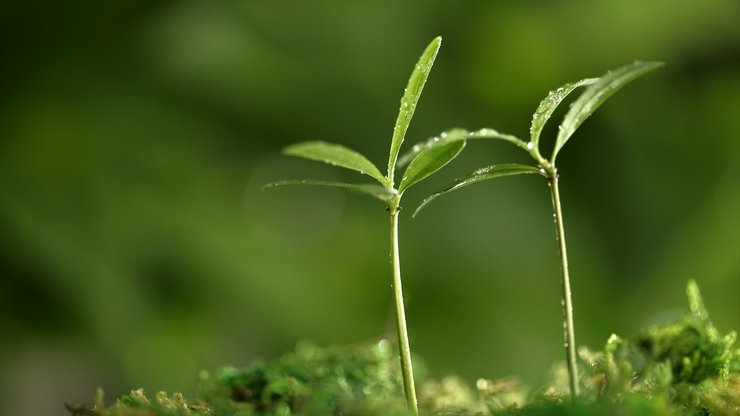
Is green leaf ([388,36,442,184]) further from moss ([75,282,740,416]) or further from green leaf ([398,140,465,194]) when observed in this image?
moss ([75,282,740,416])

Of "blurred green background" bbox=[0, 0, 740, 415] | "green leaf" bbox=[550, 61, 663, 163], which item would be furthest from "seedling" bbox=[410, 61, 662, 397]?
"blurred green background" bbox=[0, 0, 740, 415]

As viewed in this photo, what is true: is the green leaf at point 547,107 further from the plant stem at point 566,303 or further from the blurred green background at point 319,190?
the blurred green background at point 319,190

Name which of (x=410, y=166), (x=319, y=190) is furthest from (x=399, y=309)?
(x=319, y=190)

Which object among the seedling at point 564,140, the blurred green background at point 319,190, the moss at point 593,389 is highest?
the blurred green background at point 319,190

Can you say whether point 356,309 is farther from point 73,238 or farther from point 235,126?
point 73,238


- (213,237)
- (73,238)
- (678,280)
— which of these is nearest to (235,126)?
(213,237)

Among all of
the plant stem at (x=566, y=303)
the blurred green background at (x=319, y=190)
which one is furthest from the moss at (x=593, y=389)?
the blurred green background at (x=319, y=190)
